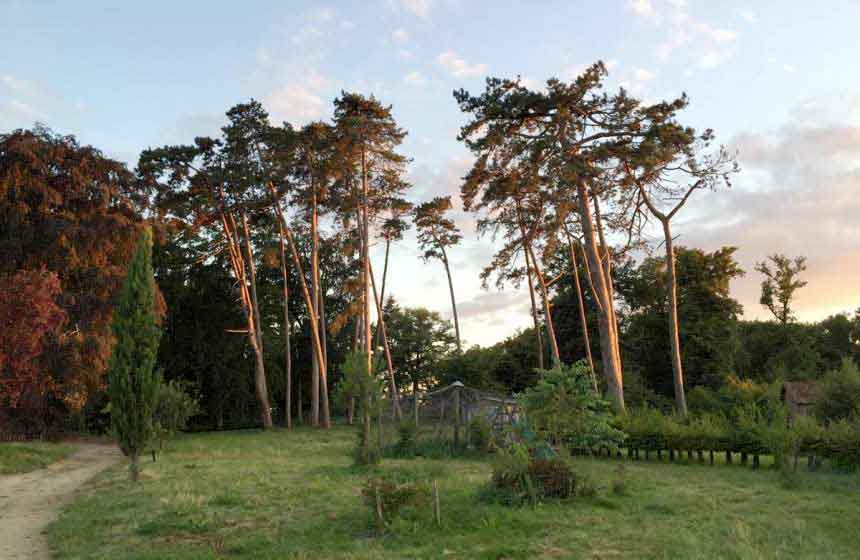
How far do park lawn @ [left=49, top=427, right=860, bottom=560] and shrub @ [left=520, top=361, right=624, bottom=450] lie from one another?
797 mm

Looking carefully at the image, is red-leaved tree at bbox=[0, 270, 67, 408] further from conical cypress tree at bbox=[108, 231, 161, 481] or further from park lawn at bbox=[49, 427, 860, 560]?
park lawn at bbox=[49, 427, 860, 560]

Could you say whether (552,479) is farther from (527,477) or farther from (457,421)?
(457,421)

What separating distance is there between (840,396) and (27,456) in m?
23.6

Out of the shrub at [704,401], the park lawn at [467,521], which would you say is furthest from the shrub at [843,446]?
the shrub at [704,401]

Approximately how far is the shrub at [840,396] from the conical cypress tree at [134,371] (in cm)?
1681

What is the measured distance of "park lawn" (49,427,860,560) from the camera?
7586 millimetres

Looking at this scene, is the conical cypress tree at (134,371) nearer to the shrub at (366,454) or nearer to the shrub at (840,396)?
the shrub at (366,454)

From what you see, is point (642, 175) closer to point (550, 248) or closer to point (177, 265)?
point (550, 248)

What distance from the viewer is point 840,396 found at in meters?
17.8

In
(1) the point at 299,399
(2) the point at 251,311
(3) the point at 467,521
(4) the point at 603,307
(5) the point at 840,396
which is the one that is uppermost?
(2) the point at 251,311

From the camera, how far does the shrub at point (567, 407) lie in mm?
11508

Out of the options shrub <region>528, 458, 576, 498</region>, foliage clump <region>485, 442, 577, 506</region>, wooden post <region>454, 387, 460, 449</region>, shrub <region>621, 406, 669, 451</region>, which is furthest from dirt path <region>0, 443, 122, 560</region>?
shrub <region>621, 406, 669, 451</region>

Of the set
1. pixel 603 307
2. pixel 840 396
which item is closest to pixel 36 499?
pixel 603 307

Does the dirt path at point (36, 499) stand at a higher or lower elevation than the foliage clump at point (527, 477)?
lower
